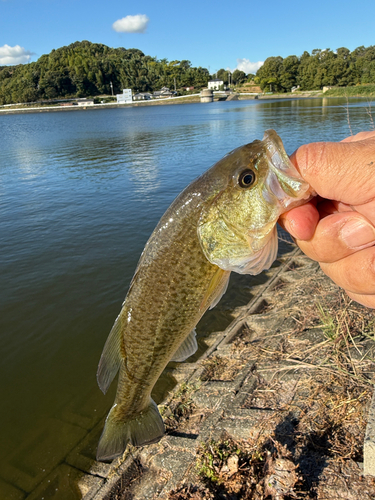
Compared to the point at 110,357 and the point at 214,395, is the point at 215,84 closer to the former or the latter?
the point at 214,395

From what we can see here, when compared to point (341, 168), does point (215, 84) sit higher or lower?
higher

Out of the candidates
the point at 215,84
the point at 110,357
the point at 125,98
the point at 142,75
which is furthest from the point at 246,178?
the point at 215,84

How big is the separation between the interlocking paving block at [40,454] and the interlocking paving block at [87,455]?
0.44 feet

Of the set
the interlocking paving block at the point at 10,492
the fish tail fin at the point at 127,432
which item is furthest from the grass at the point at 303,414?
the interlocking paving block at the point at 10,492

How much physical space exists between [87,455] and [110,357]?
3.53 metres

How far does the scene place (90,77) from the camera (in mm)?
168625

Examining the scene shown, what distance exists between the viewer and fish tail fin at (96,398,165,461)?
2.86m

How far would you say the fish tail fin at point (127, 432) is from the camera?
2.86 metres

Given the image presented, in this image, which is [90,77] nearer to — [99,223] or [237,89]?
[237,89]

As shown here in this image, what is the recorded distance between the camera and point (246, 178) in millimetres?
2402

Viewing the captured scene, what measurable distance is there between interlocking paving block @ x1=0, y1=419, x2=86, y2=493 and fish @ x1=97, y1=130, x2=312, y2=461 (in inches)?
129

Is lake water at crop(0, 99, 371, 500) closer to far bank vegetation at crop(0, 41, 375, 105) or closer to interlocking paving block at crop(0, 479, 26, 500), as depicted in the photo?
interlocking paving block at crop(0, 479, 26, 500)

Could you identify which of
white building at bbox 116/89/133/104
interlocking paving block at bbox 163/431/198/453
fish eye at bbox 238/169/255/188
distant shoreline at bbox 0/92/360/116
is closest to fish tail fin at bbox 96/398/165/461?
interlocking paving block at bbox 163/431/198/453

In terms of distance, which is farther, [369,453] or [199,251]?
[369,453]
